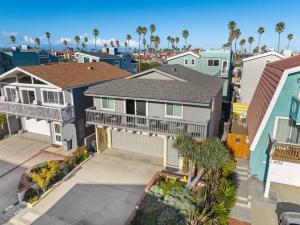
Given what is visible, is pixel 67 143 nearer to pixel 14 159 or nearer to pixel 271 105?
Result: pixel 14 159

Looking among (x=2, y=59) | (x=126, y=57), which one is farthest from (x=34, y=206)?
(x=126, y=57)

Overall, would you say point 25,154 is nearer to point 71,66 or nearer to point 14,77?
point 14,77

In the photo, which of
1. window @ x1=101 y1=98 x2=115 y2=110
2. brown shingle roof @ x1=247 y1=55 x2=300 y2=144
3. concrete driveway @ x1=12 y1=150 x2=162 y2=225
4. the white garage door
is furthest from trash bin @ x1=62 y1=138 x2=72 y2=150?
brown shingle roof @ x1=247 y1=55 x2=300 y2=144

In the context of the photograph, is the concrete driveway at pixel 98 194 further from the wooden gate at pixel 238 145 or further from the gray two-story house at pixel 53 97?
the wooden gate at pixel 238 145

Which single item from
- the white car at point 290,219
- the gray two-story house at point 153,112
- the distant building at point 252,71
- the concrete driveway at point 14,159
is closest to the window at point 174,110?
the gray two-story house at point 153,112

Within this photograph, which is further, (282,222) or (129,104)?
(129,104)

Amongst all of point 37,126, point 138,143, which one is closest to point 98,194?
point 138,143
